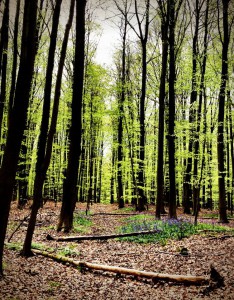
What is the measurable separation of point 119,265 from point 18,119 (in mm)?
4884

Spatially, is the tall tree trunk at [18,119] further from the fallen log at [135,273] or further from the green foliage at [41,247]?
the green foliage at [41,247]

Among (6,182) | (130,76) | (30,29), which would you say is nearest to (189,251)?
(6,182)

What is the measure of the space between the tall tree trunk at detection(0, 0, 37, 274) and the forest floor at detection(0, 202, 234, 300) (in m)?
1.30

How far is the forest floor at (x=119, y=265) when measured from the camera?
5309 millimetres

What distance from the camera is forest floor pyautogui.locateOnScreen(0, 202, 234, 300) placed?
209 inches

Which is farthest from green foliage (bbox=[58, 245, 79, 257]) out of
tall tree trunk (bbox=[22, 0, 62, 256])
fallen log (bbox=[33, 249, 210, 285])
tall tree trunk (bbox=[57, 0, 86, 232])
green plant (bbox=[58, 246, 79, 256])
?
tall tree trunk (bbox=[57, 0, 86, 232])

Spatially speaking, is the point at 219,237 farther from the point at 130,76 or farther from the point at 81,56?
the point at 130,76

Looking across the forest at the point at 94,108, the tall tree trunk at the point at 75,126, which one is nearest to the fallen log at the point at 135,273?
the forest at the point at 94,108

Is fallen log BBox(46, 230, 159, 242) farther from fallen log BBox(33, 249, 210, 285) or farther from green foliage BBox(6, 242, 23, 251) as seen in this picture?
fallen log BBox(33, 249, 210, 285)

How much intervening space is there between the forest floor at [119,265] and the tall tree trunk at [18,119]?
Result: 1.30 meters

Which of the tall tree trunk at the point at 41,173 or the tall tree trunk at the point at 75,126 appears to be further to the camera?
the tall tree trunk at the point at 75,126

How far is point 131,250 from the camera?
879cm

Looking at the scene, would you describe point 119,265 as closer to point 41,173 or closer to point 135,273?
point 135,273

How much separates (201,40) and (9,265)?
20280mm
